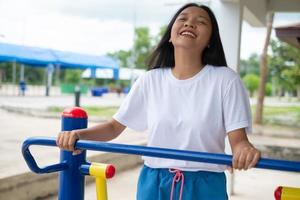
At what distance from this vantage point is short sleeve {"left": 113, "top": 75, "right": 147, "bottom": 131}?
1608mm

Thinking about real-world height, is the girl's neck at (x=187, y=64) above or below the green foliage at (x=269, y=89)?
above

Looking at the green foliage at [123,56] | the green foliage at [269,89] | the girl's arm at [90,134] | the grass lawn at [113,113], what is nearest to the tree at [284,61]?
the grass lawn at [113,113]

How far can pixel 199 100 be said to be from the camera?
1.45 metres

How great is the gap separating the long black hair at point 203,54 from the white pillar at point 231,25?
106 inches

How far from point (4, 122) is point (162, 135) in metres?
8.71

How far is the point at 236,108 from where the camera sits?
1394 mm

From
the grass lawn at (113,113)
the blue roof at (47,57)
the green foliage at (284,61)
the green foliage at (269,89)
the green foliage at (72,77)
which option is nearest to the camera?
the grass lawn at (113,113)

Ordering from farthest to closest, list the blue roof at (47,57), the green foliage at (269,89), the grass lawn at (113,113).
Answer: the green foliage at (269,89)
the blue roof at (47,57)
the grass lawn at (113,113)

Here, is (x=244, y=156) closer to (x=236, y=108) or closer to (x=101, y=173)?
(x=236, y=108)

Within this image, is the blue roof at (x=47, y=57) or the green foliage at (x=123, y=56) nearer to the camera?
the blue roof at (x=47, y=57)

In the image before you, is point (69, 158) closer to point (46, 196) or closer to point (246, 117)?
point (246, 117)

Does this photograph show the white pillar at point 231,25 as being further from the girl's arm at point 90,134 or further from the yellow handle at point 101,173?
the yellow handle at point 101,173

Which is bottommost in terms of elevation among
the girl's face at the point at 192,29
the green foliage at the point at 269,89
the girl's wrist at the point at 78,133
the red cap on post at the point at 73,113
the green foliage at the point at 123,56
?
the green foliage at the point at 269,89

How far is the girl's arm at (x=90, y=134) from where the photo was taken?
1.47 meters
